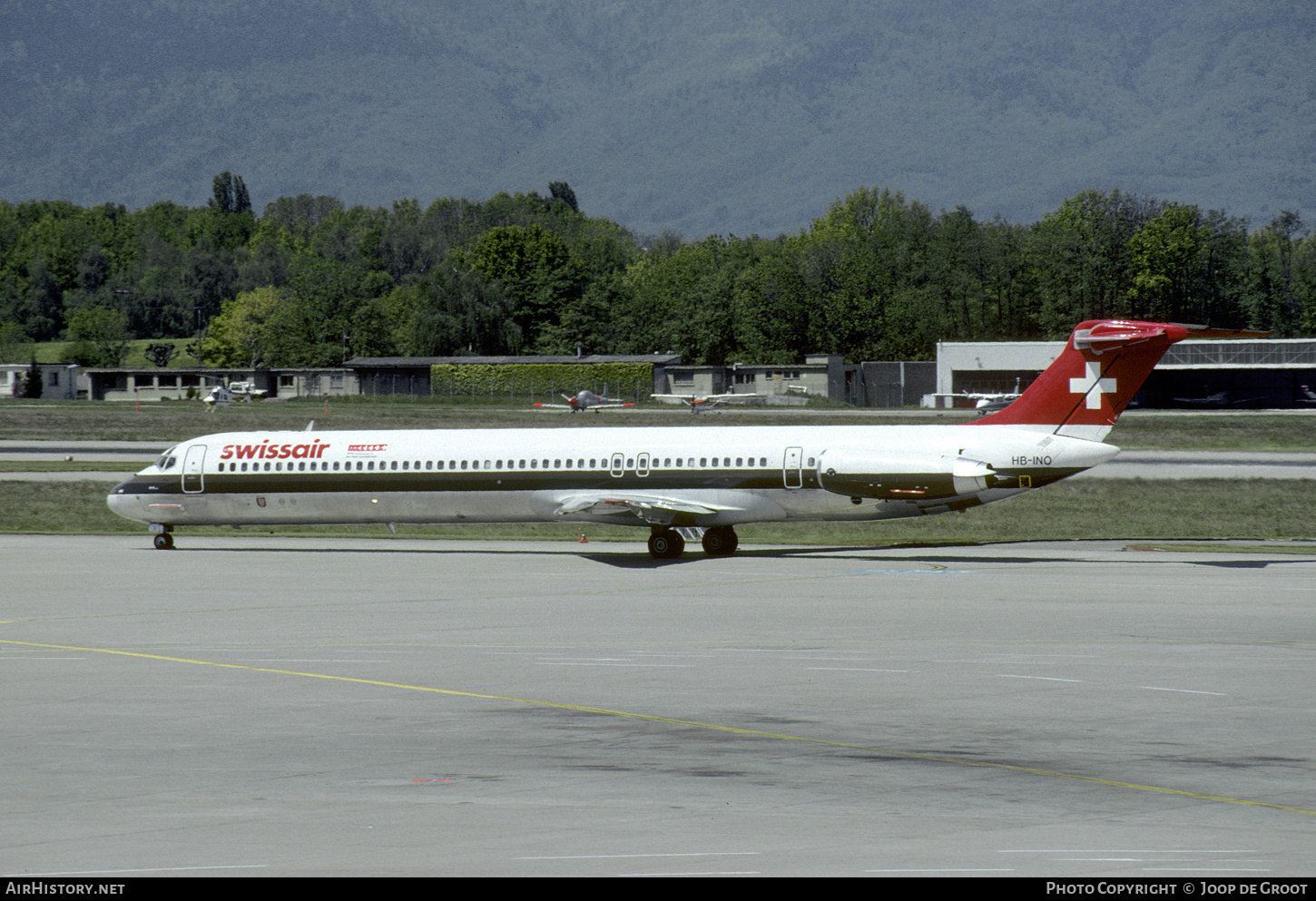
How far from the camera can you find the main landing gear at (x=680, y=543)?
3744 centimetres

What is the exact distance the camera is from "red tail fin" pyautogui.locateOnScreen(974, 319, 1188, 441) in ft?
115

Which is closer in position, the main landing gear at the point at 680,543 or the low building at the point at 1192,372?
the main landing gear at the point at 680,543

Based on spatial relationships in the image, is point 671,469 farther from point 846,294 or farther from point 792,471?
point 846,294

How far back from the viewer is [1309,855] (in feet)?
34.3

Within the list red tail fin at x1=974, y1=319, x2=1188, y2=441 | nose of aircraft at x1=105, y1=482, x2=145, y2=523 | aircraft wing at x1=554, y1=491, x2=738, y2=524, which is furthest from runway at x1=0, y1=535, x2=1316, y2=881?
nose of aircraft at x1=105, y1=482, x2=145, y2=523

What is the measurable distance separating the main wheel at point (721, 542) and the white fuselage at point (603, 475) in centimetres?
114

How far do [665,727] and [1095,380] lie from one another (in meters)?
22.4

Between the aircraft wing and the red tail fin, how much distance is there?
27.1 feet

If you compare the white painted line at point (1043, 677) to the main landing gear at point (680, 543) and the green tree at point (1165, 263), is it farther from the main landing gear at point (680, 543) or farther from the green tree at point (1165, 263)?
the green tree at point (1165, 263)

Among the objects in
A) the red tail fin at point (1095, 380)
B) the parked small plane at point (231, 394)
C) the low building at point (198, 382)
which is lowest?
the red tail fin at point (1095, 380)

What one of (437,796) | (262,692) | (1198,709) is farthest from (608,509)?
(437,796)

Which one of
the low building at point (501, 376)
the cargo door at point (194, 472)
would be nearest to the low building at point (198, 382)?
the low building at point (501, 376)

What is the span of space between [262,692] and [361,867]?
884 cm

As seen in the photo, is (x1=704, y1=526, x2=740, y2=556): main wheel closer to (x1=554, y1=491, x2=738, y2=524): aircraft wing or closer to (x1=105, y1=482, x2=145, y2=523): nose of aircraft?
(x1=554, y1=491, x2=738, y2=524): aircraft wing
